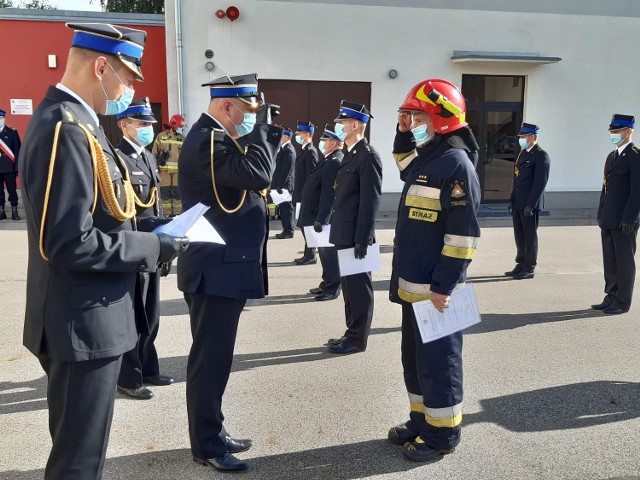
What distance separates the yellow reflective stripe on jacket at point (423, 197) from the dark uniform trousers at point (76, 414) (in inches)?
75.5

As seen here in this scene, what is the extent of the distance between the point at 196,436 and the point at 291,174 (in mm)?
7953

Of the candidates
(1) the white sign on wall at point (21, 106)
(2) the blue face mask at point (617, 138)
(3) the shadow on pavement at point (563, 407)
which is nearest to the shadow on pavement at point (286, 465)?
(3) the shadow on pavement at point (563, 407)

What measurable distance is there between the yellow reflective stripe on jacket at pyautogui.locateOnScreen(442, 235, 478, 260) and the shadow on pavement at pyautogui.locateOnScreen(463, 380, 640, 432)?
4.41ft

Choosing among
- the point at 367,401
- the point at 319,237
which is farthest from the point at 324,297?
the point at 367,401

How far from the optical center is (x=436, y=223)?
3.47 metres

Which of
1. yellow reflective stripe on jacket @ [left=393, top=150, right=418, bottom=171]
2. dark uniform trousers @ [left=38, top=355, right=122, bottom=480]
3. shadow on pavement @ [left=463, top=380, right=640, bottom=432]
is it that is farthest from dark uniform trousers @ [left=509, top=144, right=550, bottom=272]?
dark uniform trousers @ [left=38, top=355, right=122, bottom=480]

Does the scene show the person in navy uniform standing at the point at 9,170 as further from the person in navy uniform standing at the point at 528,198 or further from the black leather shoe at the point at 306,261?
the person in navy uniform standing at the point at 528,198

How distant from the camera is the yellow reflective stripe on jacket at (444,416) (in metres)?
3.49

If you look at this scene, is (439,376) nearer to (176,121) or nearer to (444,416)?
(444,416)

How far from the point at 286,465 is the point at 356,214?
272cm

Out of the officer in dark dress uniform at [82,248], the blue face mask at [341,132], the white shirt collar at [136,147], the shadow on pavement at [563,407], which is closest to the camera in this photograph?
the officer in dark dress uniform at [82,248]

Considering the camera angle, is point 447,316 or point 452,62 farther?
point 452,62

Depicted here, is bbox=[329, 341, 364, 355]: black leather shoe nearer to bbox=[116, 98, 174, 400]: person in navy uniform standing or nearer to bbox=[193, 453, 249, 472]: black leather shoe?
bbox=[116, 98, 174, 400]: person in navy uniform standing

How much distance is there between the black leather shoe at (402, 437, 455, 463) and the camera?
354 centimetres
